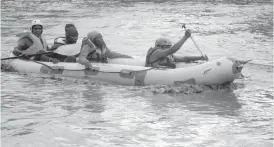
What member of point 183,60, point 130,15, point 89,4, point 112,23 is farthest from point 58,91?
point 89,4

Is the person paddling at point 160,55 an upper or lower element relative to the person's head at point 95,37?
lower

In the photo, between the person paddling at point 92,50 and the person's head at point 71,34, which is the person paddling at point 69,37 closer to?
the person's head at point 71,34

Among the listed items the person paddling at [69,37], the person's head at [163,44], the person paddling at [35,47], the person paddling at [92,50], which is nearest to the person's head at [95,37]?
the person paddling at [92,50]

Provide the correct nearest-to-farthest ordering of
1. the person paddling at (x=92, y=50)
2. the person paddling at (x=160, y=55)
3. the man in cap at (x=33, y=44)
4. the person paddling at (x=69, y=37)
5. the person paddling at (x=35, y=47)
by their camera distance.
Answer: the person paddling at (x=160, y=55)
the person paddling at (x=92, y=50)
the person paddling at (x=69, y=37)
the person paddling at (x=35, y=47)
the man in cap at (x=33, y=44)

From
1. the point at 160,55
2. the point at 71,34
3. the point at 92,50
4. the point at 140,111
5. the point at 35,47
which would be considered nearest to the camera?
the point at 140,111

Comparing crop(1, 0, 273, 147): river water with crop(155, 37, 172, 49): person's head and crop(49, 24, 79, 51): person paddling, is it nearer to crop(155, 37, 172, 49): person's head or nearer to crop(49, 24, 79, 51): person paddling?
crop(155, 37, 172, 49): person's head

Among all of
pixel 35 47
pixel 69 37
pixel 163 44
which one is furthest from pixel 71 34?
pixel 163 44

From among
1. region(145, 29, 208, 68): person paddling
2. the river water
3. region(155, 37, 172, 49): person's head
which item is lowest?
the river water

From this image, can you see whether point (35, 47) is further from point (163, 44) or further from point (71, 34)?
point (163, 44)

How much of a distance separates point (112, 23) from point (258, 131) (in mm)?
15164

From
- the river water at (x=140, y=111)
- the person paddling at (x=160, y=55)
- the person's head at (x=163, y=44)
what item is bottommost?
the river water at (x=140, y=111)

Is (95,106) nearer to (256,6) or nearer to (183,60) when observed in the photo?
(183,60)

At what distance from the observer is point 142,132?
7609mm

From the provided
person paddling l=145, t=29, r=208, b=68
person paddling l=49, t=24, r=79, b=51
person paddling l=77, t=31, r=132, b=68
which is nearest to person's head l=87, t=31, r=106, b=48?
person paddling l=77, t=31, r=132, b=68
